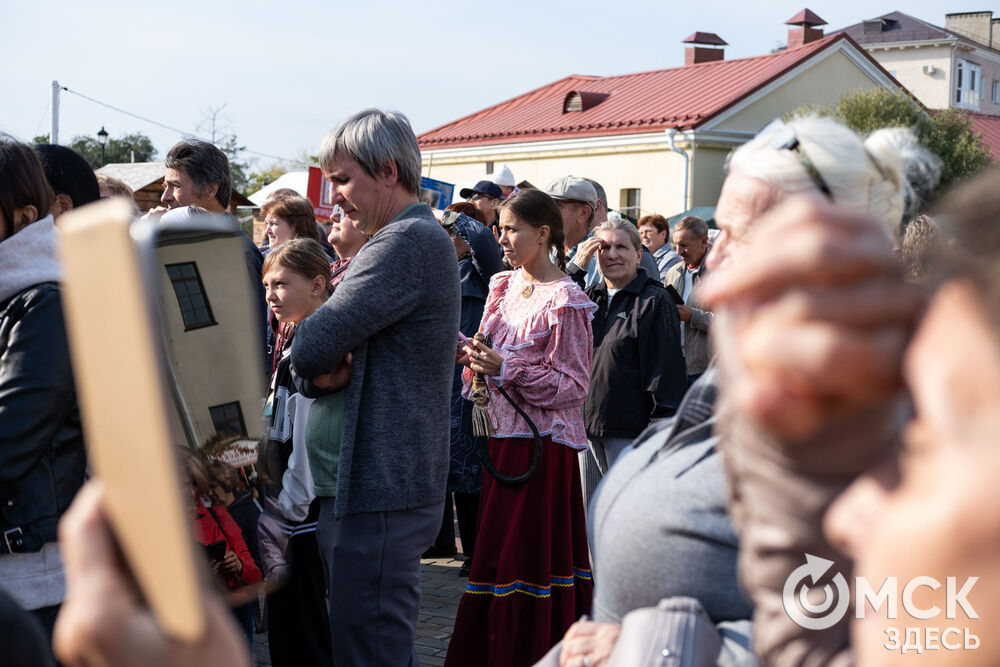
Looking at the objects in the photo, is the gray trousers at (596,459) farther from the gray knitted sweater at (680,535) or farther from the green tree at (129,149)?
the green tree at (129,149)

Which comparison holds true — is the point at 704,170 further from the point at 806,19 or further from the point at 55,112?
the point at 55,112

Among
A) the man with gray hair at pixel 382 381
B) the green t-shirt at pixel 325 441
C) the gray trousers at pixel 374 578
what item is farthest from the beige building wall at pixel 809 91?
the gray trousers at pixel 374 578

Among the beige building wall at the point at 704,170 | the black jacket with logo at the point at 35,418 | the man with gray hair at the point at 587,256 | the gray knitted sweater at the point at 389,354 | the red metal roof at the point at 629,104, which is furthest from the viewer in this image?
the red metal roof at the point at 629,104

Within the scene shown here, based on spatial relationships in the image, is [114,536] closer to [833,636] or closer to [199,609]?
[199,609]

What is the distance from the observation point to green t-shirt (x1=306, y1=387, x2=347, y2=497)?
2.99 m

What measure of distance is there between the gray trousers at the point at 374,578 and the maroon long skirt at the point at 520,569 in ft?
4.26

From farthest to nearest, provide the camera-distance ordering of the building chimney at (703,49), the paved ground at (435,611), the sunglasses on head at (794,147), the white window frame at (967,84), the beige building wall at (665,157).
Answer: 1. the white window frame at (967,84)
2. the building chimney at (703,49)
3. the beige building wall at (665,157)
4. the paved ground at (435,611)
5. the sunglasses on head at (794,147)

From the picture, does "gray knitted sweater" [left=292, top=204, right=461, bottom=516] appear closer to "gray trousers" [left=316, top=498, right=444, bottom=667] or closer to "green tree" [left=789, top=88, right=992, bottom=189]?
"gray trousers" [left=316, top=498, right=444, bottom=667]

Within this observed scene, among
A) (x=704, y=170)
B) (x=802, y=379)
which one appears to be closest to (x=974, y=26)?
(x=704, y=170)

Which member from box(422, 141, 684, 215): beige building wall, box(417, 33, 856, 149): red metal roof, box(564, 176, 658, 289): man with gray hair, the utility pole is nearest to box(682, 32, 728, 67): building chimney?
box(417, 33, 856, 149): red metal roof

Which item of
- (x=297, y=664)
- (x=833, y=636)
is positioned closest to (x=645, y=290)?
(x=297, y=664)

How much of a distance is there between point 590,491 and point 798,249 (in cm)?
479

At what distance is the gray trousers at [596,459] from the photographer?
5.00 metres

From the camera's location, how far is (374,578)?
288 cm
